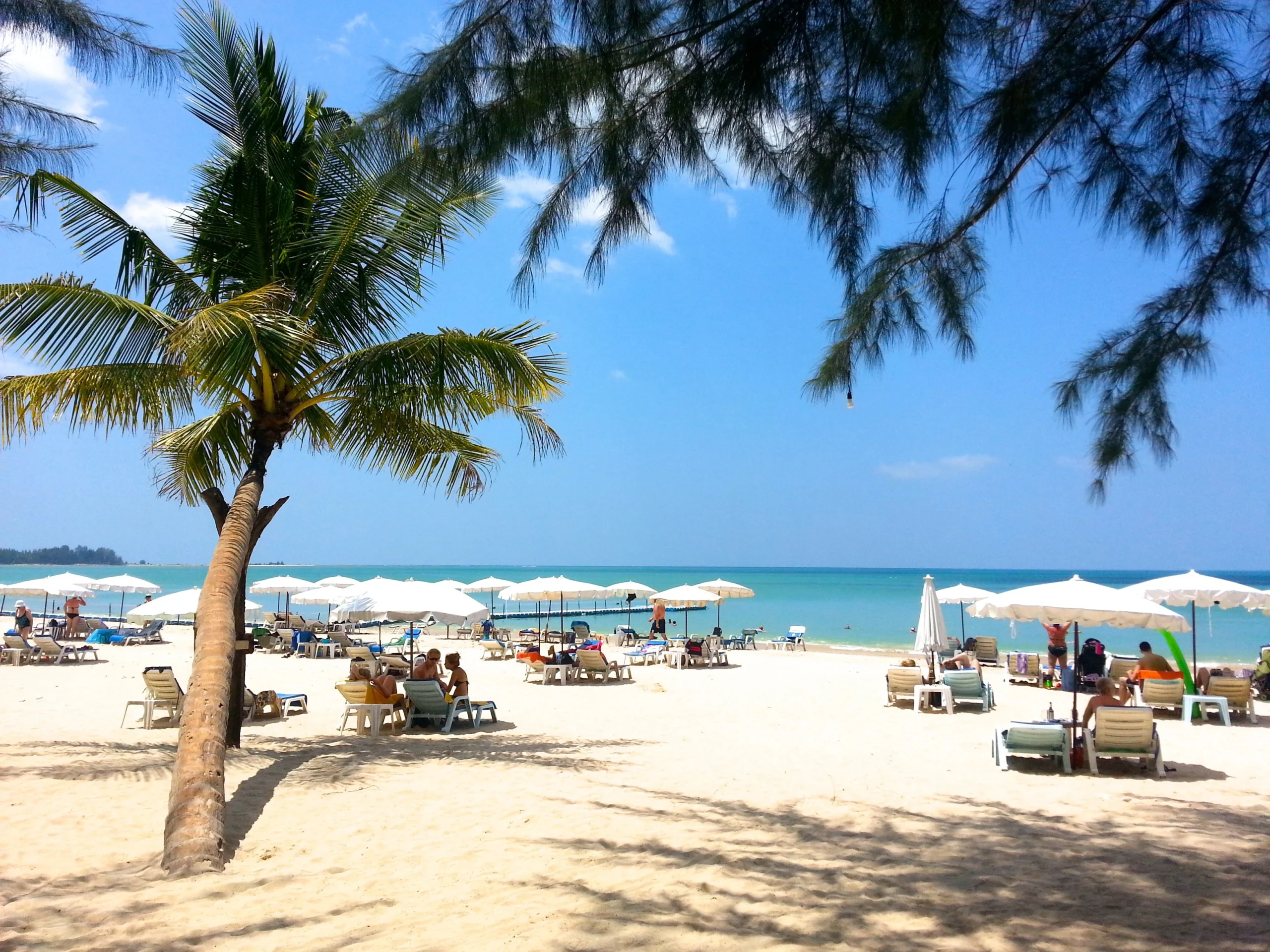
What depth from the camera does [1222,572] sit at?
158 metres

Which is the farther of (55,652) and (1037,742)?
(55,652)

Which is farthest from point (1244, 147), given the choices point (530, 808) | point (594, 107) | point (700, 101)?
point (530, 808)

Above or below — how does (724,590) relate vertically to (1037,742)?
above

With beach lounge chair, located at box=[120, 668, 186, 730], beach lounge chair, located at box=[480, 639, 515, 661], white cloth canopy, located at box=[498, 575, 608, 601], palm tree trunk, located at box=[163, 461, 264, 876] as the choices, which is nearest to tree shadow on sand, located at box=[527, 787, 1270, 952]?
palm tree trunk, located at box=[163, 461, 264, 876]

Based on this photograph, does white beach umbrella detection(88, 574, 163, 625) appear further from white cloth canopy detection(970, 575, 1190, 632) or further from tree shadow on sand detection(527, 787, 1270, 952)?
tree shadow on sand detection(527, 787, 1270, 952)

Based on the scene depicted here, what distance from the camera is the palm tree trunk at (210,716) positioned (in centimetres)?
481

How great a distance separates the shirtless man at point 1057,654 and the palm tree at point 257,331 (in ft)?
33.3

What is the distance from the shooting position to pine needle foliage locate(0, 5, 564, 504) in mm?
6730

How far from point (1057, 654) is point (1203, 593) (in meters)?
2.36

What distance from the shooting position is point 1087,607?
9586 mm

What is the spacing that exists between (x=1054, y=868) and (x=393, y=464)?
21.6 feet

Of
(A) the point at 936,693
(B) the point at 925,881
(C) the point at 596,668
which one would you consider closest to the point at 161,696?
(C) the point at 596,668

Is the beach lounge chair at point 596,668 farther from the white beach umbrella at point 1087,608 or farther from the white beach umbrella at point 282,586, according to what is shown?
the white beach umbrella at point 282,586

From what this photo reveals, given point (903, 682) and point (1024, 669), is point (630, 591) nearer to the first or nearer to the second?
point (1024, 669)
